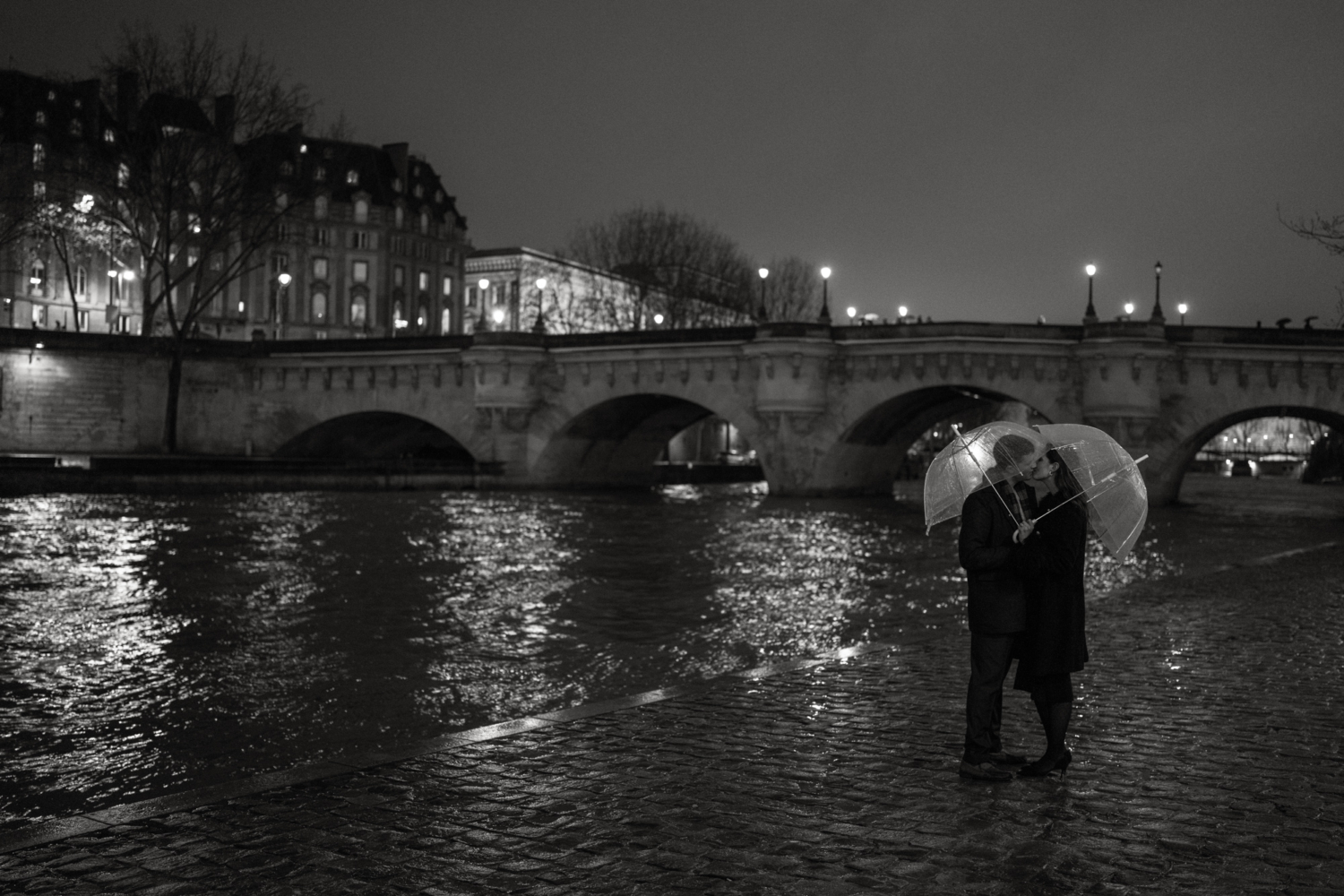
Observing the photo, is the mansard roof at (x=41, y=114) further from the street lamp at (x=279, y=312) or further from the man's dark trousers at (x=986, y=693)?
the man's dark trousers at (x=986, y=693)

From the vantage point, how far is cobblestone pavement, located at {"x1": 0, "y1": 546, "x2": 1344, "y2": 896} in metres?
5.24

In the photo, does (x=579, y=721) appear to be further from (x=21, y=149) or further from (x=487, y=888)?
(x=21, y=149)

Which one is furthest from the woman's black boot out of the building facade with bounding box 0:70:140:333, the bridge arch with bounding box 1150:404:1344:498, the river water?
the building facade with bounding box 0:70:140:333

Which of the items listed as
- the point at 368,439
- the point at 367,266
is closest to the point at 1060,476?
the point at 368,439

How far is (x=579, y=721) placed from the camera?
816 centimetres

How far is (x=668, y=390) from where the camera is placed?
153 ft

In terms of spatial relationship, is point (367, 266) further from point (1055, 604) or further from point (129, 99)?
point (1055, 604)

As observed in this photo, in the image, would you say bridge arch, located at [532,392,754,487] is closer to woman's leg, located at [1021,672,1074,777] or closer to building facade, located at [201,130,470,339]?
woman's leg, located at [1021,672,1074,777]

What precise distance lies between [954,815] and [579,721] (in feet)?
8.79

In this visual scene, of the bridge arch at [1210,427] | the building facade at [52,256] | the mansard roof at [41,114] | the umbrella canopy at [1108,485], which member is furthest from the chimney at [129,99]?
the umbrella canopy at [1108,485]

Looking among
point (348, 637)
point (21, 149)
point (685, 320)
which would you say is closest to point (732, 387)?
point (685, 320)

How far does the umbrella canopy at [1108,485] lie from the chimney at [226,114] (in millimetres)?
42581

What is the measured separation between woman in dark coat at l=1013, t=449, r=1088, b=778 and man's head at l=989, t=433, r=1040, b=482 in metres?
0.06

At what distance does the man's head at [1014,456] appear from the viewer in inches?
267
